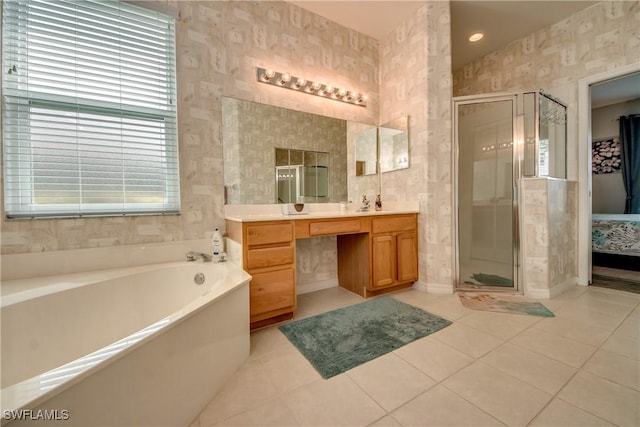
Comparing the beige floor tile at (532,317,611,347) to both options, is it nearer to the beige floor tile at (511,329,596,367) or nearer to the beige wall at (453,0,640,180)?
the beige floor tile at (511,329,596,367)

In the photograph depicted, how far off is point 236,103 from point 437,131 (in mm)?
1942

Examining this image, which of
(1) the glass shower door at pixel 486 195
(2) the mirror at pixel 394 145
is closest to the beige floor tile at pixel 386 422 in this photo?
(1) the glass shower door at pixel 486 195

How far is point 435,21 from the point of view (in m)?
2.44

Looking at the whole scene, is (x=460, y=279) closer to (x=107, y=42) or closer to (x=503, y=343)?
Result: (x=503, y=343)

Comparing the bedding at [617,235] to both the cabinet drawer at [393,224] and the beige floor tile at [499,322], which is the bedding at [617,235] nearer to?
the beige floor tile at [499,322]

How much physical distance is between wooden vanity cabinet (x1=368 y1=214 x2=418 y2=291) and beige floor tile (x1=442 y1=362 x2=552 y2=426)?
109 cm

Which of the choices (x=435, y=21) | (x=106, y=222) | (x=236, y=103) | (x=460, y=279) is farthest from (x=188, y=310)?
(x=435, y=21)

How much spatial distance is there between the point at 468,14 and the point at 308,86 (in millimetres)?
1896

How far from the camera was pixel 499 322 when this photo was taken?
186 cm

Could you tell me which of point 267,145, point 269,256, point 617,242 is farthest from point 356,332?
point 617,242

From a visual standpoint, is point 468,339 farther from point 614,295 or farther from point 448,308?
point 614,295

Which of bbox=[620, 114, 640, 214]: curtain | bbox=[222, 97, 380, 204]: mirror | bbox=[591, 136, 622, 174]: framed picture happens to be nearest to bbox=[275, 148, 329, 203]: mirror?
bbox=[222, 97, 380, 204]: mirror

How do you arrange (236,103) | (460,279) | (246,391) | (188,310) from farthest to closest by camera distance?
(460,279) < (236,103) < (246,391) < (188,310)

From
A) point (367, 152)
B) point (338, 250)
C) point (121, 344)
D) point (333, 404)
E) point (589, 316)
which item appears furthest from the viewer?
point (367, 152)
